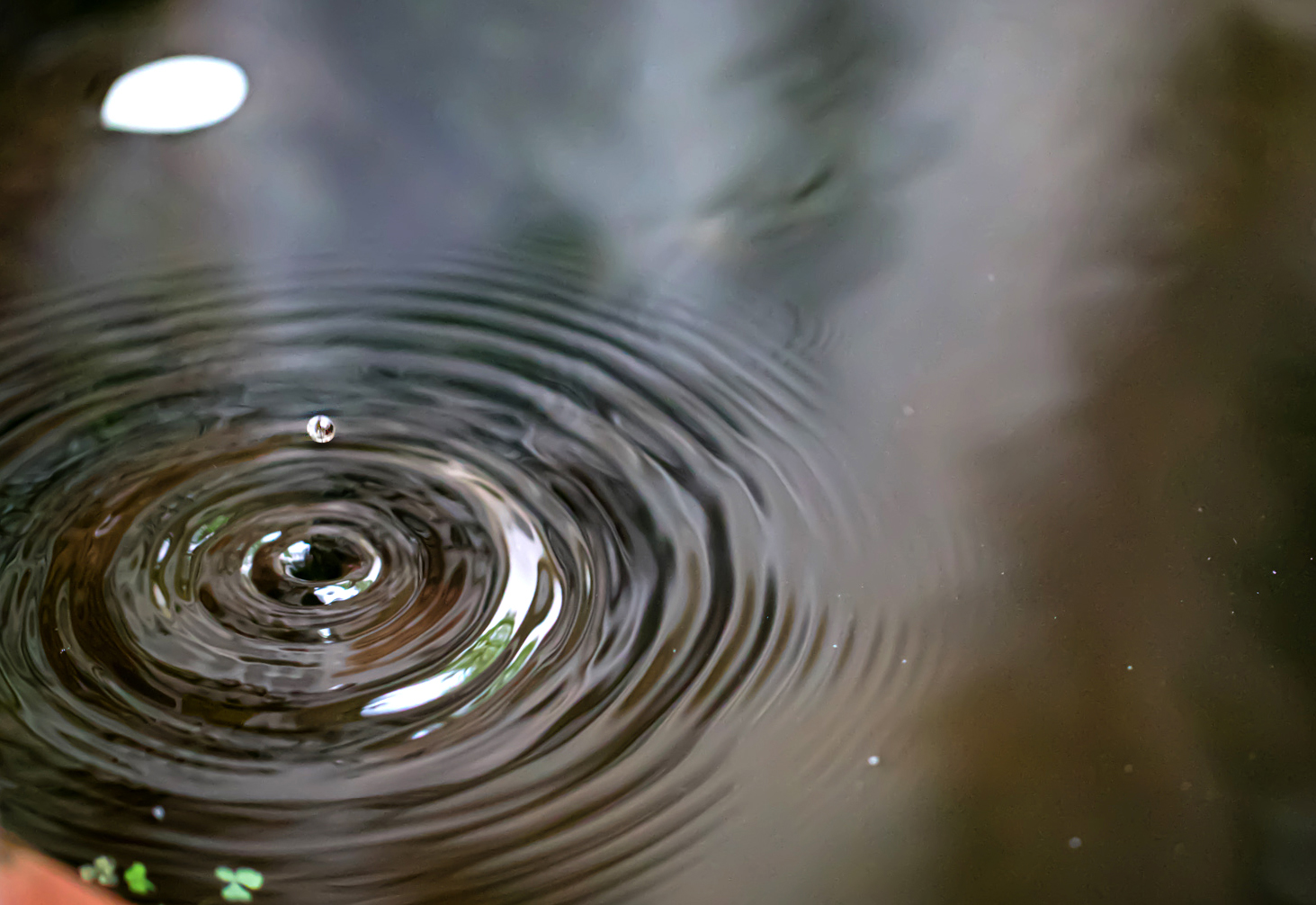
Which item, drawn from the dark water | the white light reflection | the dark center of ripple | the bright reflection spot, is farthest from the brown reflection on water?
the bright reflection spot

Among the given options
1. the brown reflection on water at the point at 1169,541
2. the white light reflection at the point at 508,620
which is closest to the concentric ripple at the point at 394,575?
the white light reflection at the point at 508,620

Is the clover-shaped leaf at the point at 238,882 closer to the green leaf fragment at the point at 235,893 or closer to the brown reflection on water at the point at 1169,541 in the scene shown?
the green leaf fragment at the point at 235,893

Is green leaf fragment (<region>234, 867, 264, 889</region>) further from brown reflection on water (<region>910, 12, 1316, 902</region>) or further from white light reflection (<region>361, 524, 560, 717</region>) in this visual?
brown reflection on water (<region>910, 12, 1316, 902</region>)

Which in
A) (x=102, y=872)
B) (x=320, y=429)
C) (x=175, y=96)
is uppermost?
(x=175, y=96)

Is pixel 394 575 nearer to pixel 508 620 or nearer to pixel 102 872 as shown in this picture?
pixel 508 620

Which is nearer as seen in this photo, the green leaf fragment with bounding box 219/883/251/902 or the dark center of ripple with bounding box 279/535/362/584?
the green leaf fragment with bounding box 219/883/251/902

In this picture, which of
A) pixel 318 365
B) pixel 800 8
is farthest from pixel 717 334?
pixel 800 8

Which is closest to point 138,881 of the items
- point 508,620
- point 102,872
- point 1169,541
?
point 102,872
